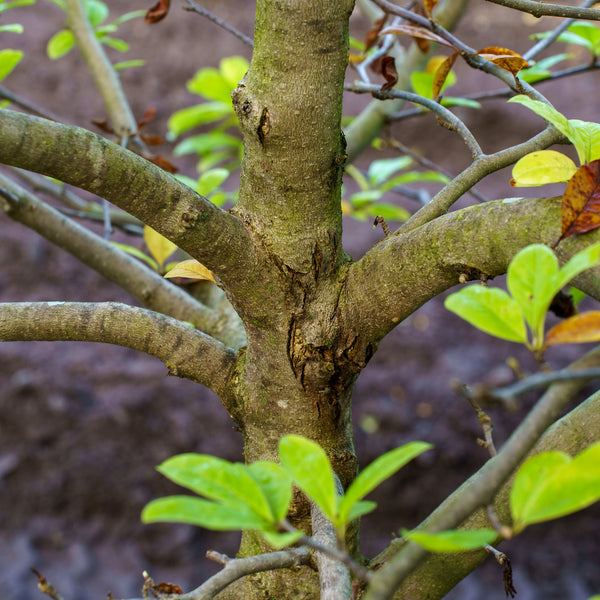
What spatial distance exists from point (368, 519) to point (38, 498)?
0.98m

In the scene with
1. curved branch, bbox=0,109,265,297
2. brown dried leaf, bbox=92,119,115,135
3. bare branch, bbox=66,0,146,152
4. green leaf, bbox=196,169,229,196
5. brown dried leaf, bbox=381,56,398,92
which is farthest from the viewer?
bare branch, bbox=66,0,146,152

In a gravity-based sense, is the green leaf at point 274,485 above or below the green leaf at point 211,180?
below

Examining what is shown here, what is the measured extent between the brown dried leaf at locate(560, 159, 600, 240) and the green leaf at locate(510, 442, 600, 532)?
0.14 metres

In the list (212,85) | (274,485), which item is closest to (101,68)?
Result: (212,85)

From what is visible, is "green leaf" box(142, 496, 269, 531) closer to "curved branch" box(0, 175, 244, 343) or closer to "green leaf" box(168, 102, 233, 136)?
"curved branch" box(0, 175, 244, 343)

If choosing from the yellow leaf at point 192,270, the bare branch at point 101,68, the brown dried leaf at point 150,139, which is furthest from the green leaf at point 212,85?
the yellow leaf at point 192,270

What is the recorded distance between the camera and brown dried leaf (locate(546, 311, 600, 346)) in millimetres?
260

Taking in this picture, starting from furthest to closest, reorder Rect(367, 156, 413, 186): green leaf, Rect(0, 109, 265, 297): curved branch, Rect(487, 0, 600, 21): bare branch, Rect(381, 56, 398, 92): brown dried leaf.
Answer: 1. Rect(367, 156, 413, 186): green leaf
2. Rect(381, 56, 398, 92): brown dried leaf
3. Rect(487, 0, 600, 21): bare branch
4. Rect(0, 109, 265, 297): curved branch

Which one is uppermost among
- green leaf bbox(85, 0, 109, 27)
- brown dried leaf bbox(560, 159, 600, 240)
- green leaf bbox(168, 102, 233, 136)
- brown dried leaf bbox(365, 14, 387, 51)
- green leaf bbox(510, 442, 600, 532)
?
green leaf bbox(85, 0, 109, 27)

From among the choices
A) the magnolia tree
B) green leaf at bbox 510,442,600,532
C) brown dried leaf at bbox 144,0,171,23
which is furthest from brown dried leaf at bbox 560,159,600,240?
brown dried leaf at bbox 144,0,171,23

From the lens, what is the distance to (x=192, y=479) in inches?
10.3

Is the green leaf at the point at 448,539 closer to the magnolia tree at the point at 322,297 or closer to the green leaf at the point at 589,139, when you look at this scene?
the magnolia tree at the point at 322,297

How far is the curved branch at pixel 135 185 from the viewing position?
1.09 ft

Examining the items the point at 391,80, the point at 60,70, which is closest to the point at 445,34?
the point at 391,80
